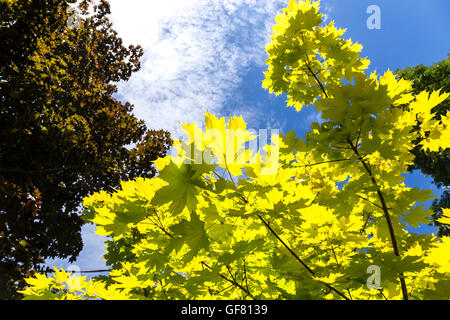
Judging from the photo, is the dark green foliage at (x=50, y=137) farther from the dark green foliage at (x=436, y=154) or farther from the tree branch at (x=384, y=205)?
the dark green foliage at (x=436, y=154)

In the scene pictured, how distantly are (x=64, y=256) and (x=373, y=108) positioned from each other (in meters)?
11.5

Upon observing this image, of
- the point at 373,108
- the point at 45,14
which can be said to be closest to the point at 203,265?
the point at 373,108

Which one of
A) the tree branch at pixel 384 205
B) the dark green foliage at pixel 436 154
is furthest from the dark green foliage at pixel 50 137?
the dark green foliage at pixel 436 154

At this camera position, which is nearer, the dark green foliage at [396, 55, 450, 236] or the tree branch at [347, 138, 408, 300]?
the tree branch at [347, 138, 408, 300]

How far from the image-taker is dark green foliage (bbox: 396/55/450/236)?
39.3 feet

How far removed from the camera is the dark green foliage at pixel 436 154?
11976 mm

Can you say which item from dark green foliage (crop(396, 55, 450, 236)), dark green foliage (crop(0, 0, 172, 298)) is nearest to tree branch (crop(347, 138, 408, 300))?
dark green foliage (crop(0, 0, 172, 298))

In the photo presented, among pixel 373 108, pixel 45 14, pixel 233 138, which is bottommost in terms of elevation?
pixel 233 138

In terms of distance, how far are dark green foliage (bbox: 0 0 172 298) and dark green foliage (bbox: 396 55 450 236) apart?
12487 millimetres

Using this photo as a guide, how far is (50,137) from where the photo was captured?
23.6ft

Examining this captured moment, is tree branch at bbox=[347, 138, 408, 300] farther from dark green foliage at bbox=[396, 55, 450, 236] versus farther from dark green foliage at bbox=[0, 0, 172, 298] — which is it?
dark green foliage at bbox=[396, 55, 450, 236]

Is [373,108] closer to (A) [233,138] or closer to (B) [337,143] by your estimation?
(B) [337,143]

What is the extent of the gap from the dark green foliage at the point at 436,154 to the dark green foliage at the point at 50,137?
492 inches

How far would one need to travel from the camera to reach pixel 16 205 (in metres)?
7.68
